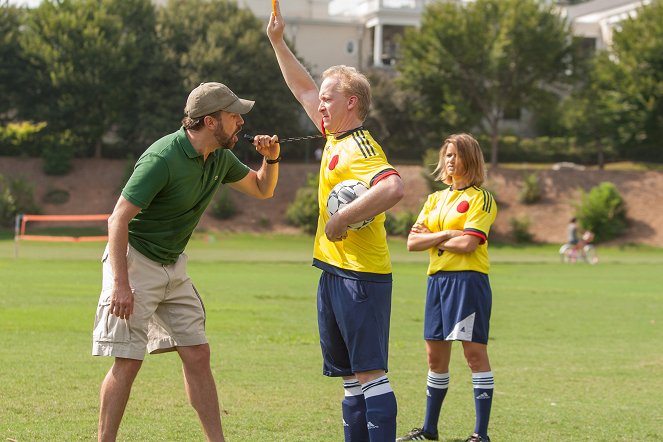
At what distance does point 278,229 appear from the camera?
56875 mm

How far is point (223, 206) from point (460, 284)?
49.2 m

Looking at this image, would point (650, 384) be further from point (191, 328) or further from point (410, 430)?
point (191, 328)

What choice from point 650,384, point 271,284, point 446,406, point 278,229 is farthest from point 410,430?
point 278,229

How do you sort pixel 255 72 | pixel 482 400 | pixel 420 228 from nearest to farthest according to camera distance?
pixel 482 400, pixel 420 228, pixel 255 72

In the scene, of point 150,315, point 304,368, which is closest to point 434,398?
point 150,315

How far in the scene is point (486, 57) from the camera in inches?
2447

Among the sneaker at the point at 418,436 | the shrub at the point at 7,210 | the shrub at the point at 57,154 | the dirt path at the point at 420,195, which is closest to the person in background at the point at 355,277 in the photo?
the sneaker at the point at 418,436

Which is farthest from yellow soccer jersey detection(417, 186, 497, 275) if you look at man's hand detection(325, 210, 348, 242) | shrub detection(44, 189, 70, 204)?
shrub detection(44, 189, 70, 204)

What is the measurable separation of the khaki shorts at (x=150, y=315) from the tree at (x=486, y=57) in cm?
5604

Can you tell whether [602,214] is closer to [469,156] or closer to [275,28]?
[469,156]

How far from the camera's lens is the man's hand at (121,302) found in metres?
6.68

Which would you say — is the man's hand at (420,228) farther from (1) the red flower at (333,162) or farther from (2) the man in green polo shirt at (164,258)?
(1) the red flower at (333,162)

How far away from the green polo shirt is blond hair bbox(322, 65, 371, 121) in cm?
101

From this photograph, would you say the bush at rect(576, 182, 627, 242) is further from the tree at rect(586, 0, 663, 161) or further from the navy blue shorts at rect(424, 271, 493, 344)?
the navy blue shorts at rect(424, 271, 493, 344)
